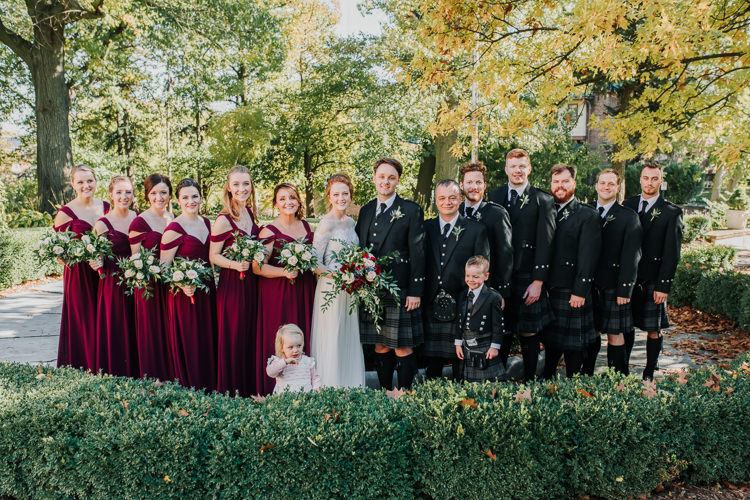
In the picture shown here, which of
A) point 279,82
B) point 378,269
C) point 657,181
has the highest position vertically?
point 279,82

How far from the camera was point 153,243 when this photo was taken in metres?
4.78

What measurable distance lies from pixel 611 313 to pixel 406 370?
200 cm

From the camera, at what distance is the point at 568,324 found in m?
4.68

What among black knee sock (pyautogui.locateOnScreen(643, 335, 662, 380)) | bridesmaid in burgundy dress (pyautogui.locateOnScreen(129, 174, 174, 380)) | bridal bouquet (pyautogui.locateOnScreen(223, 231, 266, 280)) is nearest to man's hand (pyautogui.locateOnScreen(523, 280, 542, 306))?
black knee sock (pyautogui.locateOnScreen(643, 335, 662, 380))

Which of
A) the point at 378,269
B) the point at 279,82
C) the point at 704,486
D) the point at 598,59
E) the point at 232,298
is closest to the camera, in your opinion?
the point at 704,486

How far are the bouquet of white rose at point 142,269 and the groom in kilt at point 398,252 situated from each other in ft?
5.99

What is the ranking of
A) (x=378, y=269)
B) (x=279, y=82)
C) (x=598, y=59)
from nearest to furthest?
(x=378, y=269)
(x=598, y=59)
(x=279, y=82)

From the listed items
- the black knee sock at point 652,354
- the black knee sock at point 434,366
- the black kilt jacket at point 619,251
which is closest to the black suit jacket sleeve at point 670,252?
the black kilt jacket at point 619,251

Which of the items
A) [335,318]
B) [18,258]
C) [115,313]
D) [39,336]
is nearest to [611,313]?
[335,318]

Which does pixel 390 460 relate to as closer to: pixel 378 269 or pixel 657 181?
pixel 378 269

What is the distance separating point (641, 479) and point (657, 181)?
2.83 m

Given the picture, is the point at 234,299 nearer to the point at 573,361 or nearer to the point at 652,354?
the point at 573,361

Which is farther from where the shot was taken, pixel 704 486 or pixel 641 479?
pixel 704 486

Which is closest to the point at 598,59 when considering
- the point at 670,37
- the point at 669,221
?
the point at 670,37
